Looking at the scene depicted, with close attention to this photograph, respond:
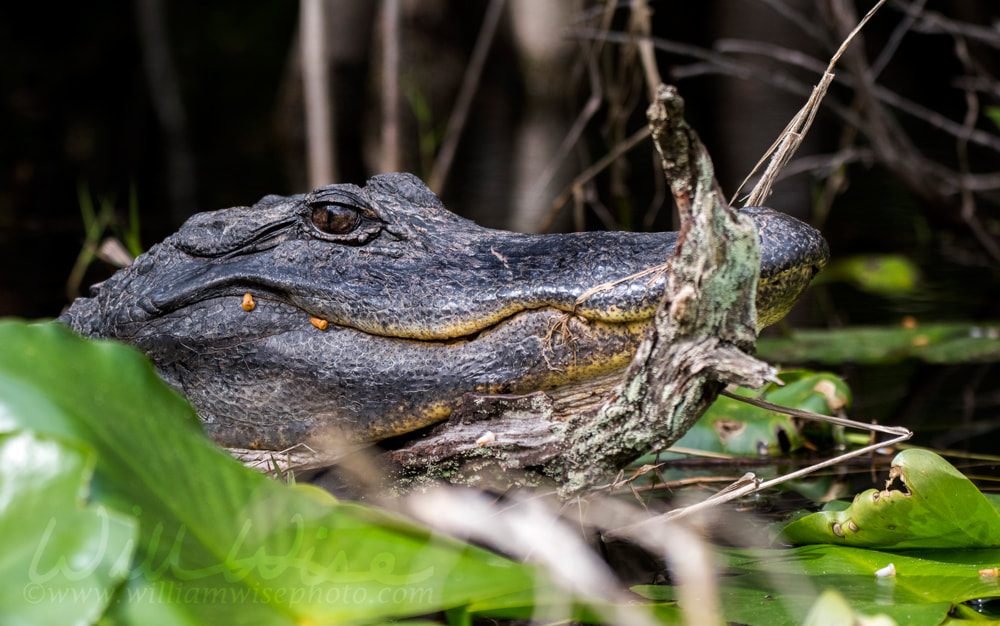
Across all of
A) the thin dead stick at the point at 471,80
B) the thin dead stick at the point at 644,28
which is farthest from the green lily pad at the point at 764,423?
the thin dead stick at the point at 471,80

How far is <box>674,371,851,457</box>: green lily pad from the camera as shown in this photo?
2.64m

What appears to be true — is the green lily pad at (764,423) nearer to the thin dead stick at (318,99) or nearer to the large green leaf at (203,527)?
the large green leaf at (203,527)

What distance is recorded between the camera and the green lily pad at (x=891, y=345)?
143 inches

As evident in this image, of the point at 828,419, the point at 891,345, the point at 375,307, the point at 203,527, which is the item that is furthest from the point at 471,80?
the point at 203,527

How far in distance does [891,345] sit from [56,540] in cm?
343

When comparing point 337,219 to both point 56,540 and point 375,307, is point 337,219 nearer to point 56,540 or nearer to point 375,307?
point 375,307

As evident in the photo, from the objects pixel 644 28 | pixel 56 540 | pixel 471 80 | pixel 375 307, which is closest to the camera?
pixel 56 540

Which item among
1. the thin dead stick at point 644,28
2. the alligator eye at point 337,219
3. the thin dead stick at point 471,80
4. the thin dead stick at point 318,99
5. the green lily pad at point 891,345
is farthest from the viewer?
the thin dead stick at point 318,99

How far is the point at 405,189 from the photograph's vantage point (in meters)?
2.20

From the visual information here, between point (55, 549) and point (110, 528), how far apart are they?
3.0 inches

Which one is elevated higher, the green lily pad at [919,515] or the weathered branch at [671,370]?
the weathered branch at [671,370]

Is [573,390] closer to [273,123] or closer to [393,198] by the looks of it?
[393,198]

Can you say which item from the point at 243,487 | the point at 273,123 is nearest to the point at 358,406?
the point at 243,487

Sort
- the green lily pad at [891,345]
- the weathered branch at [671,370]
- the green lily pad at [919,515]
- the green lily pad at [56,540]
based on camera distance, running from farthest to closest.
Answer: the green lily pad at [891,345] → the green lily pad at [919,515] → the weathered branch at [671,370] → the green lily pad at [56,540]
